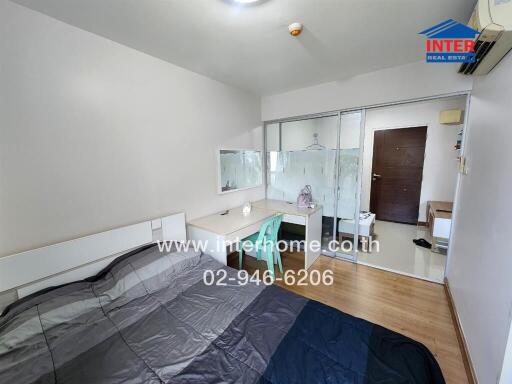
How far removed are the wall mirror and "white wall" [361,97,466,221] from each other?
2617 millimetres

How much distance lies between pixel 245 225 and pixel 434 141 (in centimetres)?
405

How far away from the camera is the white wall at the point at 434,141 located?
3.87m

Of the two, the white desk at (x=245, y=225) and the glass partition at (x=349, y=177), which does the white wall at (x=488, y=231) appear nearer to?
the glass partition at (x=349, y=177)

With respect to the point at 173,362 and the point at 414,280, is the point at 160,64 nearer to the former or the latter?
the point at 173,362

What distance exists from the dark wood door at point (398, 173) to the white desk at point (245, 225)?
240 centimetres

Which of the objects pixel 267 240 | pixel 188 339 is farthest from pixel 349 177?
pixel 188 339

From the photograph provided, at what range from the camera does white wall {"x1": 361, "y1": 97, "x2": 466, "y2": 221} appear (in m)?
3.87

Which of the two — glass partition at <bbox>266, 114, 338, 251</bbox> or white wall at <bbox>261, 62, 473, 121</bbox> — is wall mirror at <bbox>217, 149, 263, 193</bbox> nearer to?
glass partition at <bbox>266, 114, 338, 251</bbox>

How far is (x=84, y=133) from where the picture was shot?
166 cm

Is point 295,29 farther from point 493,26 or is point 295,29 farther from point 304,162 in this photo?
point 304,162

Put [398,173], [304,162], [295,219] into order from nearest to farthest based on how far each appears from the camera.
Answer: [295,219] < [304,162] < [398,173]

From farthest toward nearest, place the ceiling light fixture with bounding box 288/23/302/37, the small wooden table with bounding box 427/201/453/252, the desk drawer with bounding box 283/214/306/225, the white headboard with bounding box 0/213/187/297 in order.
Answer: the small wooden table with bounding box 427/201/453/252, the desk drawer with bounding box 283/214/306/225, the ceiling light fixture with bounding box 288/23/302/37, the white headboard with bounding box 0/213/187/297

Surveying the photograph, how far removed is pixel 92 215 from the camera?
5.66 ft

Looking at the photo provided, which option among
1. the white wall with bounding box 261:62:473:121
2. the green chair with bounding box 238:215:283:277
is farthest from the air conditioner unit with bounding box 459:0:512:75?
the green chair with bounding box 238:215:283:277
